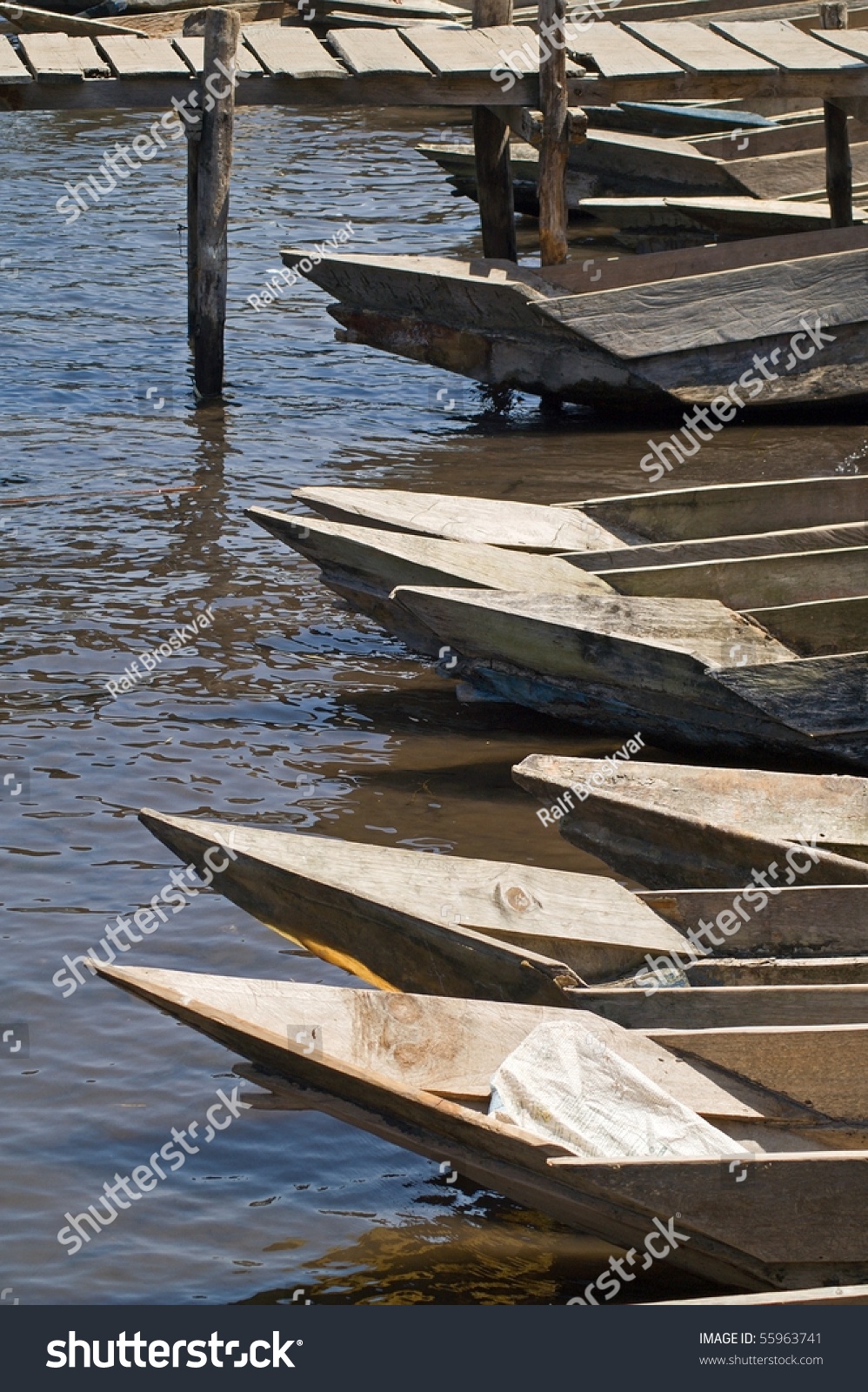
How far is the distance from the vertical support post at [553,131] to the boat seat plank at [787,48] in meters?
1.23

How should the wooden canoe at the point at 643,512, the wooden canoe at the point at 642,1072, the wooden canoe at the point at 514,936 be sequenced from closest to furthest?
the wooden canoe at the point at 642,1072 < the wooden canoe at the point at 514,936 < the wooden canoe at the point at 643,512

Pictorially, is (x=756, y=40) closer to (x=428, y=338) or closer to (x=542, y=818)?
(x=428, y=338)

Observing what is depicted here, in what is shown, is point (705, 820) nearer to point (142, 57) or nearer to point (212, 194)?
point (212, 194)

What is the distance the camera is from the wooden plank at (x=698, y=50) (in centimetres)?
943

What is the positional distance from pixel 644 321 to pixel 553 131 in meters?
1.39

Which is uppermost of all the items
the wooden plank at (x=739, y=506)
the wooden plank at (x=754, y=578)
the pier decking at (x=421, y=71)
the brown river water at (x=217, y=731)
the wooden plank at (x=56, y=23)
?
the wooden plank at (x=56, y=23)

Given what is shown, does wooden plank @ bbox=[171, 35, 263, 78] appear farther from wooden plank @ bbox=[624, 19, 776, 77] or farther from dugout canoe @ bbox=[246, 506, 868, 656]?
dugout canoe @ bbox=[246, 506, 868, 656]

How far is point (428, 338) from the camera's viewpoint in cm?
982

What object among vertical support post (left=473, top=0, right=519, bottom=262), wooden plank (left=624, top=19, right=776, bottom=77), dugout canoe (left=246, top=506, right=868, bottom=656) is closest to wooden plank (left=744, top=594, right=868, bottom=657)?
dugout canoe (left=246, top=506, right=868, bottom=656)

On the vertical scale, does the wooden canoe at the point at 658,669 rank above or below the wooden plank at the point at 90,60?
below

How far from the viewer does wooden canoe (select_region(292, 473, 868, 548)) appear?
7.06 meters

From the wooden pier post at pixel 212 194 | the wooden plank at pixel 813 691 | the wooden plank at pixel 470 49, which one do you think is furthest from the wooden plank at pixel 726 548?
the wooden pier post at pixel 212 194

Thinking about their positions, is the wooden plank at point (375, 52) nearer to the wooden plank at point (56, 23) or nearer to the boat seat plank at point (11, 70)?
the boat seat plank at point (11, 70)
